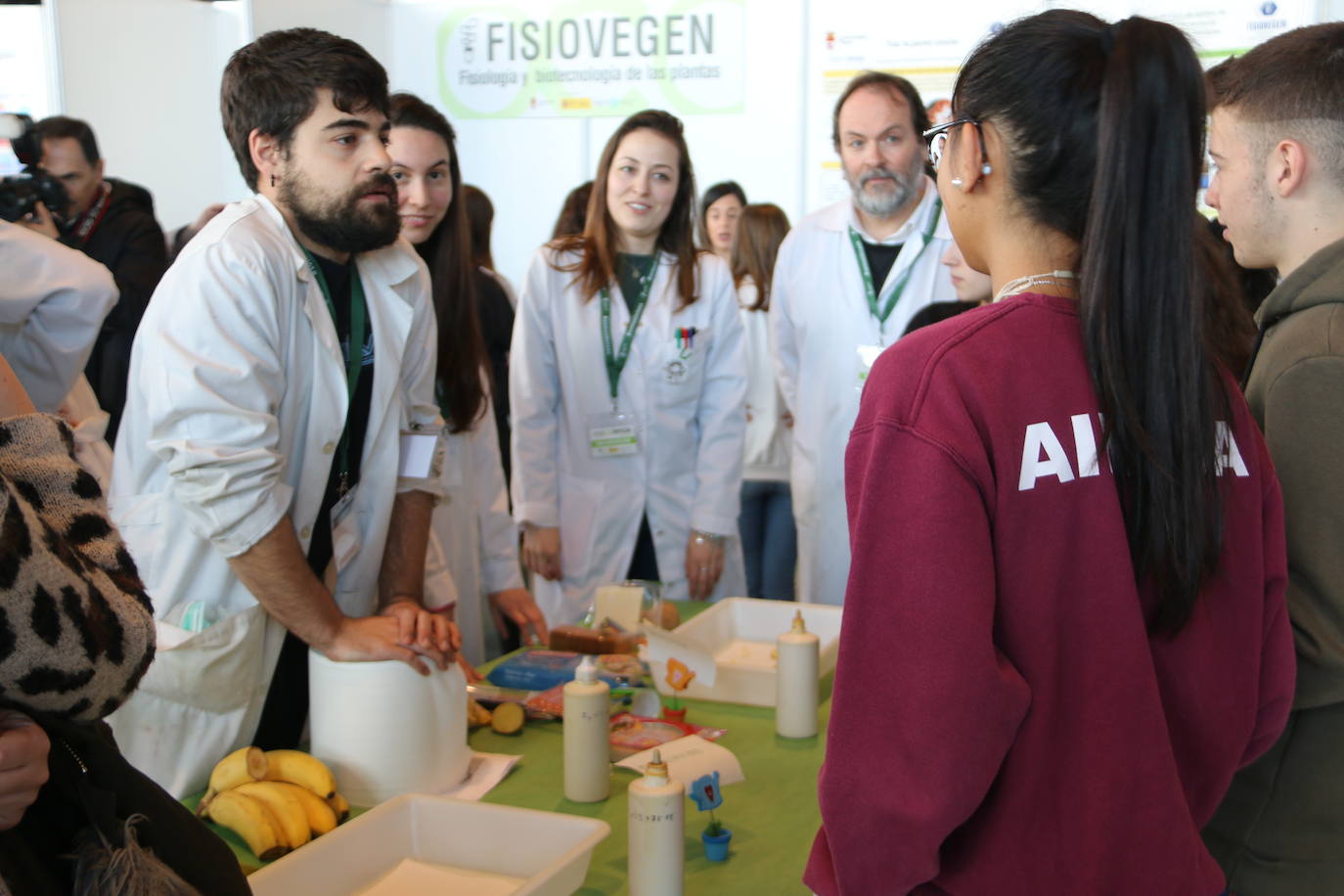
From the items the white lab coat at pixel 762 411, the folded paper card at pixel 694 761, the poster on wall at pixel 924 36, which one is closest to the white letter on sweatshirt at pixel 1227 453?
the folded paper card at pixel 694 761

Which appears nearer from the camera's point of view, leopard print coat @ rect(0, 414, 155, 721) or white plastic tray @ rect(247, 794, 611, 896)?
leopard print coat @ rect(0, 414, 155, 721)

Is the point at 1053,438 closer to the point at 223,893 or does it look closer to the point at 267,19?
the point at 223,893

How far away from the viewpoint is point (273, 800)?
151cm

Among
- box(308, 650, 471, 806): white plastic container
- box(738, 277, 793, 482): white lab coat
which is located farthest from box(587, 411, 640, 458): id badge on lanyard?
box(308, 650, 471, 806): white plastic container

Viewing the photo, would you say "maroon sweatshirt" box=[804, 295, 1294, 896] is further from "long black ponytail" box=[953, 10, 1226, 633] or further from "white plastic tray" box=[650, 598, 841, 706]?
"white plastic tray" box=[650, 598, 841, 706]

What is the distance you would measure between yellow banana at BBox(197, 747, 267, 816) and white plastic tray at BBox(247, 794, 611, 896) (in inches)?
9.4

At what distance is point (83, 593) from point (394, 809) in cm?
63

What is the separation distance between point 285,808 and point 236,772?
103 mm

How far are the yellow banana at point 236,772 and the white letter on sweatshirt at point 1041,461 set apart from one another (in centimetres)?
107

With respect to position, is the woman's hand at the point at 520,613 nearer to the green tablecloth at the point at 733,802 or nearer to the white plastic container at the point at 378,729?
the green tablecloth at the point at 733,802

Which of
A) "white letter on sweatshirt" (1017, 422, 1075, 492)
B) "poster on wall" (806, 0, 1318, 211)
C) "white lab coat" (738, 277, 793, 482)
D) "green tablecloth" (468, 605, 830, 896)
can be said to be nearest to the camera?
"white letter on sweatshirt" (1017, 422, 1075, 492)

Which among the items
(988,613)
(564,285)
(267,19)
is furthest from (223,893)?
(267,19)

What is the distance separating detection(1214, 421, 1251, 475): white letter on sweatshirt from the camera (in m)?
1.06

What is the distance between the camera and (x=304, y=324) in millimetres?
1824
